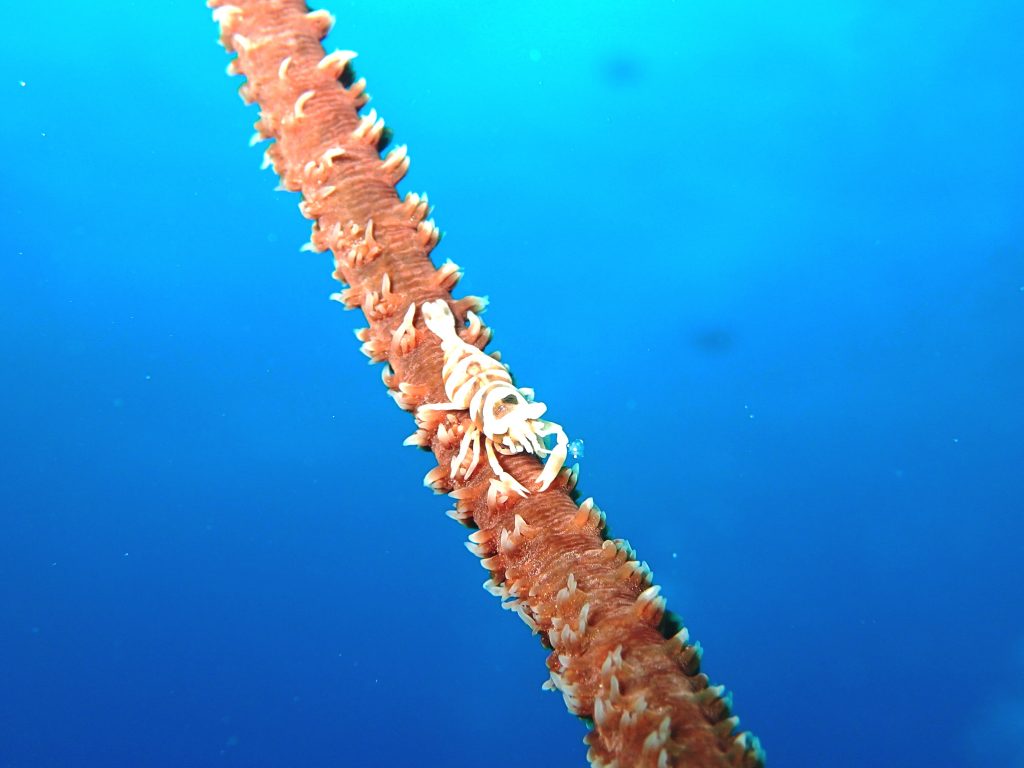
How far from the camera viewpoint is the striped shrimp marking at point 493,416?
8.08ft

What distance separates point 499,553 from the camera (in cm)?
238

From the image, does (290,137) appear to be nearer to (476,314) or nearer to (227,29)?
(227,29)

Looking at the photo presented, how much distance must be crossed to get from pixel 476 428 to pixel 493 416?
81 mm

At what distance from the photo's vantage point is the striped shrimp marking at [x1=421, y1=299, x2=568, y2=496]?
246 centimetres

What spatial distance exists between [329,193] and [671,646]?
2.28 metres

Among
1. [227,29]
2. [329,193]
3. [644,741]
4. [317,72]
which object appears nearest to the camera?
[644,741]

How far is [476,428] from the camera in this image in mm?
2504

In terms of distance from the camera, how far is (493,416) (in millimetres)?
2473

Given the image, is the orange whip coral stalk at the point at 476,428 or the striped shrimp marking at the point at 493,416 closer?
the orange whip coral stalk at the point at 476,428

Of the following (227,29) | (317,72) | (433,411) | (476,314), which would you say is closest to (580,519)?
(433,411)

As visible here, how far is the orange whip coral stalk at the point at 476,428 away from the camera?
77.9 inches

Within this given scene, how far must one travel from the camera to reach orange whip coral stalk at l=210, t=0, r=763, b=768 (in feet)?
6.49

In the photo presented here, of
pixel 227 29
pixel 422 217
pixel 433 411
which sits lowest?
pixel 433 411

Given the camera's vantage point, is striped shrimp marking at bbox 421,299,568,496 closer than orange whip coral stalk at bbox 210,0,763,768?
No
